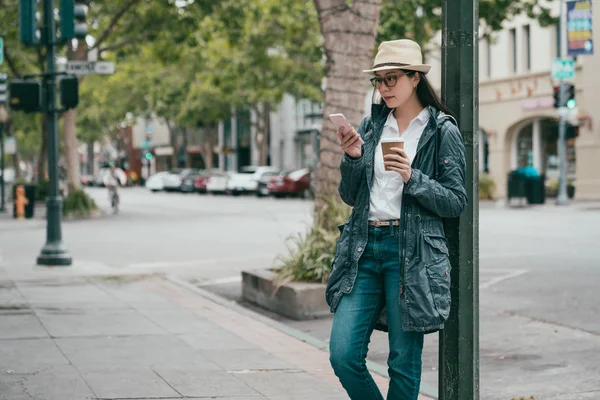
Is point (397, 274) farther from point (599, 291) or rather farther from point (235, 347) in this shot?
point (599, 291)

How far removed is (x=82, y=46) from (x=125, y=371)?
2415 cm

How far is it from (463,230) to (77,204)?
84.8ft

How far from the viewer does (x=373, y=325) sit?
4.33 metres

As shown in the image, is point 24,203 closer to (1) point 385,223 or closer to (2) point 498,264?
(2) point 498,264

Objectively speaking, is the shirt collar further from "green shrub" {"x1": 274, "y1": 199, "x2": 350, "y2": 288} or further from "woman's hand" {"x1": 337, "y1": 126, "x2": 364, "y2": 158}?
"green shrub" {"x1": 274, "y1": 199, "x2": 350, "y2": 288}

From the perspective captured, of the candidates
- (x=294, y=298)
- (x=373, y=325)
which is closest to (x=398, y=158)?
(x=373, y=325)

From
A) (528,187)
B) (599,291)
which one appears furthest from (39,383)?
(528,187)

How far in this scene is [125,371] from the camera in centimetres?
673

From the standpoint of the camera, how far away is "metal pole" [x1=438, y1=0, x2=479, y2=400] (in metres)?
4.41

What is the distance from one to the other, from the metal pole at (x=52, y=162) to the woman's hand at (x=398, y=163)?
11056 millimetres

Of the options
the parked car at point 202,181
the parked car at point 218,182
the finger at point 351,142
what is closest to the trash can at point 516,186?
the parked car at point 218,182

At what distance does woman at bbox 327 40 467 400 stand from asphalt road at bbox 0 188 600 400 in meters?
2.17

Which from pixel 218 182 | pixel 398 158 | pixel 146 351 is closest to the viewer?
pixel 398 158

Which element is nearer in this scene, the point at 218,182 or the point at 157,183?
the point at 218,182
